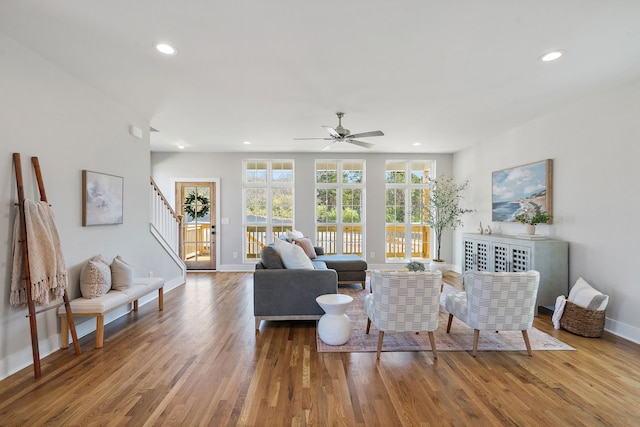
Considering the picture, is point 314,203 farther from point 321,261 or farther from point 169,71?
point 169,71

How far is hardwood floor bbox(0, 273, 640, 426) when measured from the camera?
1.92m

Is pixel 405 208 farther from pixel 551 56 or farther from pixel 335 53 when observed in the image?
pixel 335 53

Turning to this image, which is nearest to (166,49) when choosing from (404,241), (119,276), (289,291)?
(119,276)

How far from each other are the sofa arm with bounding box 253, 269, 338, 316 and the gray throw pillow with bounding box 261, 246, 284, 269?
5.2 inches

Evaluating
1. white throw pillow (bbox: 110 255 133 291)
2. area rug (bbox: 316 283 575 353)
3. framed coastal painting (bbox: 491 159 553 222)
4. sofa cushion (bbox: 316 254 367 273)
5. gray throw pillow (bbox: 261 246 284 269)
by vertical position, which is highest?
framed coastal painting (bbox: 491 159 553 222)

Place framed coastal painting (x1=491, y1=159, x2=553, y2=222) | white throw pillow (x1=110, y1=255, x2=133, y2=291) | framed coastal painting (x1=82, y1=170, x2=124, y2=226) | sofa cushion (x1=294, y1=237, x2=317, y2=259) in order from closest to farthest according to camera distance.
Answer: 1. framed coastal painting (x1=82, y1=170, x2=124, y2=226)
2. white throw pillow (x1=110, y1=255, x2=133, y2=291)
3. framed coastal painting (x1=491, y1=159, x2=553, y2=222)
4. sofa cushion (x1=294, y1=237, x2=317, y2=259)

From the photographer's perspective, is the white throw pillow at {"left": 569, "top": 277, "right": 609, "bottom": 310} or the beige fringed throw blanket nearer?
the beige fringed throw blanket

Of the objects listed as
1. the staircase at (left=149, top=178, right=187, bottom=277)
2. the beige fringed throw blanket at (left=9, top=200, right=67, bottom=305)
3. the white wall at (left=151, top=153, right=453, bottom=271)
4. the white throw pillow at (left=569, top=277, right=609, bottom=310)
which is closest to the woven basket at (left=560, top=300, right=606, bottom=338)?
the white throw pillow at (left=569, top=277, right=609, bottom=310)

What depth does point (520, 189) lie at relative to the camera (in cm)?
461

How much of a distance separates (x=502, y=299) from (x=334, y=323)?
155 cm

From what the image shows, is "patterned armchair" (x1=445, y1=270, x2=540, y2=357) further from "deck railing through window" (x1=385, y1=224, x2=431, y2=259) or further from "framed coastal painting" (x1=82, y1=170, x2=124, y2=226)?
"deck railing through window" (x1=385, y1=224, x2=431, y2=259)

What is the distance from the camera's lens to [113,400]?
6.85 feet

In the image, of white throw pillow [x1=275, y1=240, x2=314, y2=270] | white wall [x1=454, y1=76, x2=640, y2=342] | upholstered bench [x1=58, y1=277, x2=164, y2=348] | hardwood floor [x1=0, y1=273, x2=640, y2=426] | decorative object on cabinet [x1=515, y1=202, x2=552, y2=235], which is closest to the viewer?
hardwood floor [x1=0, y1=273, x2=640, y2=426]

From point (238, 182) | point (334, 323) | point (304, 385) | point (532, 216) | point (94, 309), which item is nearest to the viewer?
point (304, 385)
